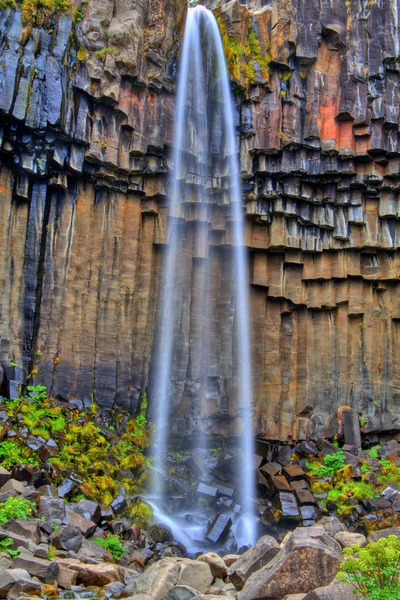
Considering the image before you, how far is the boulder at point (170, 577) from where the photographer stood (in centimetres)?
787

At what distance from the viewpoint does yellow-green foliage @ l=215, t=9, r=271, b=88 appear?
17031mm

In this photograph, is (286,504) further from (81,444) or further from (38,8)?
(38,8)

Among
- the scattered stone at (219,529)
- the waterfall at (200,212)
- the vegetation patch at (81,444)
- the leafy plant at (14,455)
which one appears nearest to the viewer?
the leafy plant at (14,455)

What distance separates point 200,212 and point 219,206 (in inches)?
23.3

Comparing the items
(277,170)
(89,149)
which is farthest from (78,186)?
(277,170)

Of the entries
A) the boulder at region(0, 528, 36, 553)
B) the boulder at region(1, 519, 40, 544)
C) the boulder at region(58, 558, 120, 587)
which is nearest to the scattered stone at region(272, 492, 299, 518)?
the boulder at region(58, 558, 120, 587)

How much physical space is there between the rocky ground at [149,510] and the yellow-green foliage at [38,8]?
28.1 ft

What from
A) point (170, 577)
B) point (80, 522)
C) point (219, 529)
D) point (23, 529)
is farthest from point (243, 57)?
point (170, 577)

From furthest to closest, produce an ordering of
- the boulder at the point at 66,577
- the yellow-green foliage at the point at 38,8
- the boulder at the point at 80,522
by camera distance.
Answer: the yellow-green foliage at the point at 38,8 → the boulder at the point at 80,522 → the boulder at the point at 66,577

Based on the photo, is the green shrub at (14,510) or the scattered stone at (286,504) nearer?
the green shrub at (14,510)

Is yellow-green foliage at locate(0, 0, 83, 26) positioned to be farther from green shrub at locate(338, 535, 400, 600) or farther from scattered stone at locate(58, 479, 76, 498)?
green shrub at locate(338, 535, 400, 600)

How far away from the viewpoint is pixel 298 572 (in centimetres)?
755

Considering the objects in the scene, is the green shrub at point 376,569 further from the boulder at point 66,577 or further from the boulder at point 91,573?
the boulder at point 66,577

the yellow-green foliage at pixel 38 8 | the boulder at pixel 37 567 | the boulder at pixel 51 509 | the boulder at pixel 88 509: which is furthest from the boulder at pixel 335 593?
the yellow-green foliage at pixel 38 8
